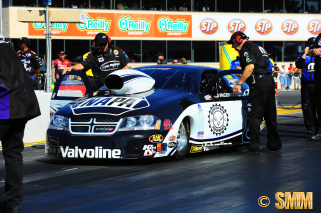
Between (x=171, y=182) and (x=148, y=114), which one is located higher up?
(x=148, y=114)

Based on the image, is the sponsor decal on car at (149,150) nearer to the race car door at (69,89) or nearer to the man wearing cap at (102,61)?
the race car door at (69,89)

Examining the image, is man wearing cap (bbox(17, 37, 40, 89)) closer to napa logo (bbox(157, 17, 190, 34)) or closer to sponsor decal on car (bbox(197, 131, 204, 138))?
sponsor decal on car (bbox(197, 131, 204, 138))

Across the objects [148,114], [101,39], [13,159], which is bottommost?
[13,159]

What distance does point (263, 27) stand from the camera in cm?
3812

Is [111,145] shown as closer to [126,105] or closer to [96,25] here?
[126,105]

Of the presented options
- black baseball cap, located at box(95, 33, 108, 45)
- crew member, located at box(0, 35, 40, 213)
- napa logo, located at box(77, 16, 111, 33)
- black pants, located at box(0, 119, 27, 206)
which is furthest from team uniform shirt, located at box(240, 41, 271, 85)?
napa logo, located at box(77, 16, 111, 33)

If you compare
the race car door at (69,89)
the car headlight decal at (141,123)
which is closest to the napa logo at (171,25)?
the race car door at (69,89)

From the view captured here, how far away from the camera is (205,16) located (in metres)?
36.8

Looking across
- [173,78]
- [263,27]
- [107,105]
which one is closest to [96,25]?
[263,27]

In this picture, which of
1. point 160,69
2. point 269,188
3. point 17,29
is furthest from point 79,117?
point 17,29

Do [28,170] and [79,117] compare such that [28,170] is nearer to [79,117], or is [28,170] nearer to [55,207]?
[79,117]

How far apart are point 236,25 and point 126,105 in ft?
102

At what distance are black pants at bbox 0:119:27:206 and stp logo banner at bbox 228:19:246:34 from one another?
33181 mm

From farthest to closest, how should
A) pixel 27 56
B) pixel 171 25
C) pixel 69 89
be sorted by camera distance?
1. pixel 171 25
2. pixel 27 56
3. pixel 69 89
